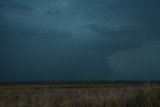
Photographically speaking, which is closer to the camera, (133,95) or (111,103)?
(111,103)

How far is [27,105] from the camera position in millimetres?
10766

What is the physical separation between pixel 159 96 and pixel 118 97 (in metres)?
2.28

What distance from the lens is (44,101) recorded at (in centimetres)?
1113

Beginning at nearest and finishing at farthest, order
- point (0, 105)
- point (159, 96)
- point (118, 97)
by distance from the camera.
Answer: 1. point (0, 105)
2. point (118, 97)
3. point (159, 96)

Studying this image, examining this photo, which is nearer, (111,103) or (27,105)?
(27,105)

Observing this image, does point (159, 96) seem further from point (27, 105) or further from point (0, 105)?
point (0, 105)

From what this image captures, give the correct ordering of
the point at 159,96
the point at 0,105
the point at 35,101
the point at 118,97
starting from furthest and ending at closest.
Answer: the point at 159,96 → the point at 118,97 → the point at 35,101 → the point at 0,105

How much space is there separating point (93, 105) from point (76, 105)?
2.06 feet

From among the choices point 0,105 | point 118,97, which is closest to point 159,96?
point 118,97

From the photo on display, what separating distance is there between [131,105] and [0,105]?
15.0 ft

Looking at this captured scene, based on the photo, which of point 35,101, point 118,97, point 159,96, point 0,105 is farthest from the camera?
point 159,96

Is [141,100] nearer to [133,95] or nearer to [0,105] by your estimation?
[133,95]

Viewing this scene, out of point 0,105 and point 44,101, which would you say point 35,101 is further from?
A: point 0,105

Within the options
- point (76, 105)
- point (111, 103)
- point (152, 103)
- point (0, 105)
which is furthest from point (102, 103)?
point (0, 105)
